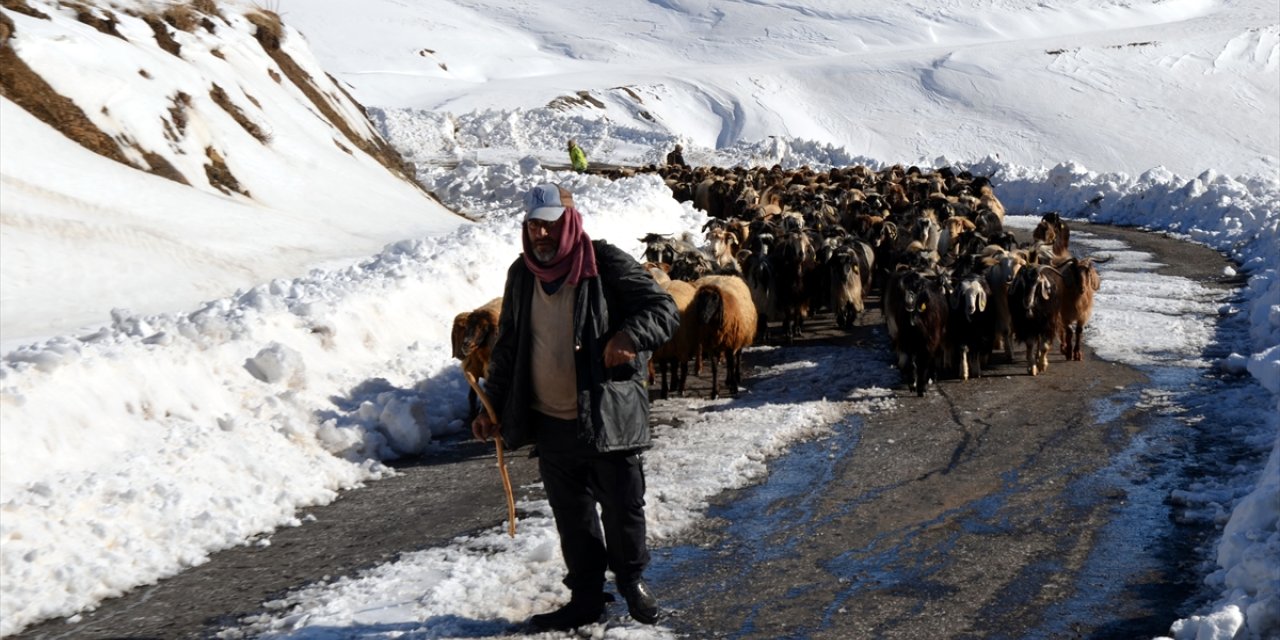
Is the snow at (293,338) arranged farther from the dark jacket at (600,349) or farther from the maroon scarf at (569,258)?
the maroon scarf at (569,258)

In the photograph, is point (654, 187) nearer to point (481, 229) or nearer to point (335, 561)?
point (481, 229)

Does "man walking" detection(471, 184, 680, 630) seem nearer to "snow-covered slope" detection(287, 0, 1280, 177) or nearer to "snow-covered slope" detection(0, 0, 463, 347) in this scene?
"snow-covered slope" detection(0, 0, 463, 347)

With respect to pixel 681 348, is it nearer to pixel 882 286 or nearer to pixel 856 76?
pixel 882 286

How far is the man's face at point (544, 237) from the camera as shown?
5980 mm

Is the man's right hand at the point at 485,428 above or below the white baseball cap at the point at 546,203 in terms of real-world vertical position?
below

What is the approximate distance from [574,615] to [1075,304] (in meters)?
9.38

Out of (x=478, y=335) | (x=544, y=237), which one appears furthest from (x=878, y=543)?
(x=478, y=335)

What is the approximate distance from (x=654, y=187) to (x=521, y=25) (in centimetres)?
9190

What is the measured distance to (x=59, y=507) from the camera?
7707mm

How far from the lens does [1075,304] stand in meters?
14.1

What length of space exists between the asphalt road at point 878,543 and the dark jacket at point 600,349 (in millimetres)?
1148

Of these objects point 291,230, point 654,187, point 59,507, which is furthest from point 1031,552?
point 654,187

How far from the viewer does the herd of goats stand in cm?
1284

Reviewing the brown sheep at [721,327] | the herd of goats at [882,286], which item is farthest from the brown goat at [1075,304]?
the brown sheep at [721,327]
